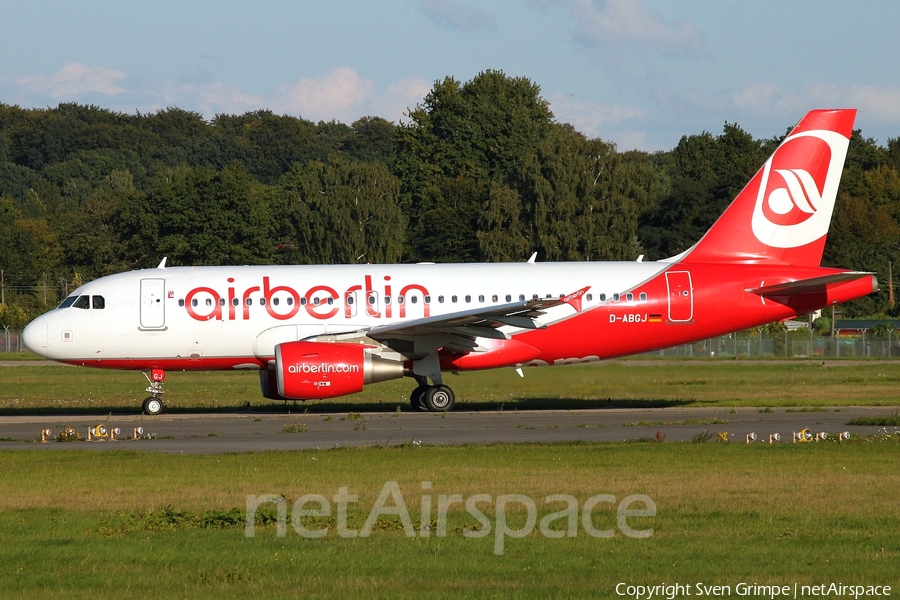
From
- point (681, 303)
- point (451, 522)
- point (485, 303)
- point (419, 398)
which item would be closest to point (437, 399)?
point (419, 398)

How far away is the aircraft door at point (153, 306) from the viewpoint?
27219mm

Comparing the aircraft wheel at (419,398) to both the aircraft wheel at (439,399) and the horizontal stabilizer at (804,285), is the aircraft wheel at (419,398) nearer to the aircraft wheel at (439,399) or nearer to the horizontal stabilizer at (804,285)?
the aircraft wheel at (439,399)

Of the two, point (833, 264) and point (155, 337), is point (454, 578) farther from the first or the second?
point (833, 264)

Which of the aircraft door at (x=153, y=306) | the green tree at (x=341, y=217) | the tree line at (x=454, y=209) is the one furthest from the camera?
the green tree at (x=341, y=217)

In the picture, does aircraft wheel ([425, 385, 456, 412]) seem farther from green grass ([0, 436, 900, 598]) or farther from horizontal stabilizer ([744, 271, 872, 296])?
green grass ([0, 436, 900, 598])

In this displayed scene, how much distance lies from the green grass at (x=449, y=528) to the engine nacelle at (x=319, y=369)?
7.16 meters

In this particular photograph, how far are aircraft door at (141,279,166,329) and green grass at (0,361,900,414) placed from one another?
280 cm

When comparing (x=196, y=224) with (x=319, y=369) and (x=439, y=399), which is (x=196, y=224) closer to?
(x=439, y=399)

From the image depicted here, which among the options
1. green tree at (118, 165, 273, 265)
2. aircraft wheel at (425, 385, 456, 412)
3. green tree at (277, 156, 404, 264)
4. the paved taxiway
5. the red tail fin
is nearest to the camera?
the paved taxiway

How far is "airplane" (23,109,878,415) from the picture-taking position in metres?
26.9

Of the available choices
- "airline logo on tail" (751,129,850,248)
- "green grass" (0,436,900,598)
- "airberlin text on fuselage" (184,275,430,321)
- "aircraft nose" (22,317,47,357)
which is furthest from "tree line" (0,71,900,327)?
"green grass" (0,436,900,598)

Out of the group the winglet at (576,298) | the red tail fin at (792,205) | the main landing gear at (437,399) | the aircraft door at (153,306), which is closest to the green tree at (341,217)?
the aircraft door at (153,306)

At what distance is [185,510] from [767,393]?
21.6 m

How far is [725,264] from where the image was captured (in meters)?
27.6
